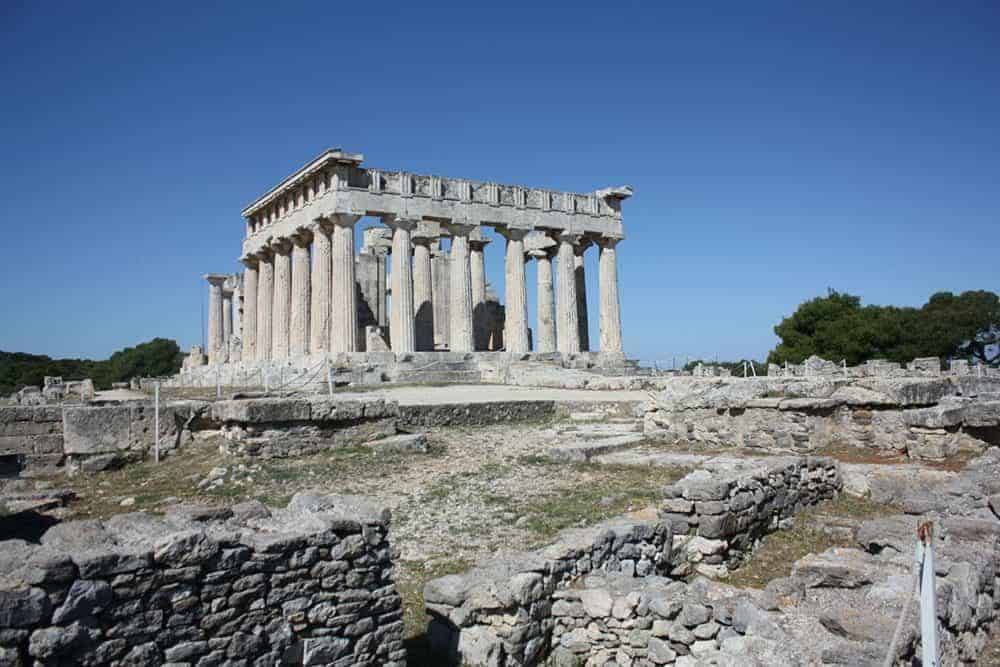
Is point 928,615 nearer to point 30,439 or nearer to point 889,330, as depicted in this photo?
point 30,439

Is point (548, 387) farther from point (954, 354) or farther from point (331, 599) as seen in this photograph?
point (954, 354)

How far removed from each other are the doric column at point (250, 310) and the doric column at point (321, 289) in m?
11.0

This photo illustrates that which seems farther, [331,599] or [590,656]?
[590,656]

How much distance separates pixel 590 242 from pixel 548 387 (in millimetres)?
17504

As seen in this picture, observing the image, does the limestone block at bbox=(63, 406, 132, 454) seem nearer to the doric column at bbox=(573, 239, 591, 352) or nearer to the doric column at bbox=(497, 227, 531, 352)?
the doric column at bbox=(497, 227, 531, 352)

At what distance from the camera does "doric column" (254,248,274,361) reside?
41.7 m

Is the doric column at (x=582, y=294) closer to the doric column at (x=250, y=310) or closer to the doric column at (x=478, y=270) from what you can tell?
the doric column at (x=478, y=270)

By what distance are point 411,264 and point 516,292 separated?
5838 millimetres

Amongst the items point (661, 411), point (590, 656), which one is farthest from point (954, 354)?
point (590, 656)

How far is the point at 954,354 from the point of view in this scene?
191 ft

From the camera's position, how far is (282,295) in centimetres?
3981

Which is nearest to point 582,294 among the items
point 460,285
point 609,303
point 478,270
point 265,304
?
point 609,303

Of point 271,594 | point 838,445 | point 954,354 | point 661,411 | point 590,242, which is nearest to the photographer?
point 271,594

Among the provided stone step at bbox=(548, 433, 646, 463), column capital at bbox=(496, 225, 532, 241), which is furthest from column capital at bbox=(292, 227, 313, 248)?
stone step at bbox=(548, 433, 646, 463)
